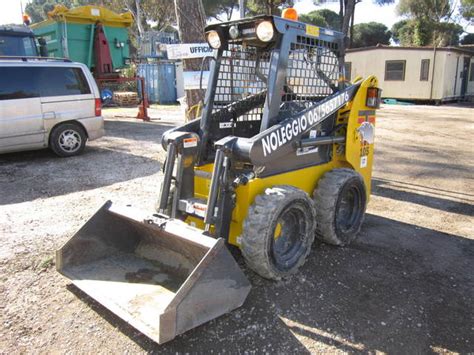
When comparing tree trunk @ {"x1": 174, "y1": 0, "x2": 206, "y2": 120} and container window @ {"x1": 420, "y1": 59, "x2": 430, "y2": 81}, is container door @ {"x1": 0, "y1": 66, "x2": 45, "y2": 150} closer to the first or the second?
tree trunk @ {"x1": 174, "y1": 0, "x2": 206, "y2": 120}

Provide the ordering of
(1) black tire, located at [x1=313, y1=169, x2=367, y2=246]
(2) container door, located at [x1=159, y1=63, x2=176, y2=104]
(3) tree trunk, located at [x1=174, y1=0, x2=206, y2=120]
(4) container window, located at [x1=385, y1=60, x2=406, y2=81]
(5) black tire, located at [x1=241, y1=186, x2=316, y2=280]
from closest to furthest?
(5) black tire, located at [x1=241, y1=186, x2=316, y2=280]
(1) black tire, located at [x1=313, y1=169, x2=367, y2=246]
(3) tree trunk, located at [x1=174, y1=0, x2=206, y2=120]
(2) container door, located at [x1=159, y1=63, x2=176, y2=104]
(4) container window, located at [x1=385, y1=60, x2=406, y2=81]

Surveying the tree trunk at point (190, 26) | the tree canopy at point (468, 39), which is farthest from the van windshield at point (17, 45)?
the tree canopy at point (468, 39)

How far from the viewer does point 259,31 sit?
12.0 feet

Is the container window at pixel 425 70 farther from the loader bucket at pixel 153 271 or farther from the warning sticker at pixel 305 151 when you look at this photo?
the loader bucket at pixel 153 271

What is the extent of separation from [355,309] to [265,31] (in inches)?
96.8

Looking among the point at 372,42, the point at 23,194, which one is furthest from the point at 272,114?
the point at 372,42

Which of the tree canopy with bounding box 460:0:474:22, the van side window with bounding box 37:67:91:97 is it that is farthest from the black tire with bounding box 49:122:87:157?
the tree canopy with bounding box 460:0:474:22

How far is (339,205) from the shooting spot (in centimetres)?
440

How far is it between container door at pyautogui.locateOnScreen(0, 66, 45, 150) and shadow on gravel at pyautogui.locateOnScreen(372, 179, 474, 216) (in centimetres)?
643

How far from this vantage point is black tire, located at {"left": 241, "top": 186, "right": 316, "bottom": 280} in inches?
133

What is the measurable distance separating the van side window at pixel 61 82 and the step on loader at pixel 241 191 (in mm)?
5214

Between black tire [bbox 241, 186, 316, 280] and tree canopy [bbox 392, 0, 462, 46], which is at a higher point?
tree canopy [bbox 392, 0, 462, 46]

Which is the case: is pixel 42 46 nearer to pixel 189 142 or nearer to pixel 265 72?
pixel 265 72

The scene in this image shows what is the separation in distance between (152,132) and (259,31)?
8971mm
